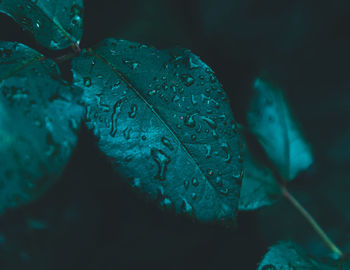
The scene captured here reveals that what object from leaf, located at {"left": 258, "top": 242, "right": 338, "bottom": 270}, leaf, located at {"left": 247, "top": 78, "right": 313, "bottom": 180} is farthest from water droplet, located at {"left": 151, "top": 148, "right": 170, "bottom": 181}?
leaf, located at {"left": 247, "top": 78, "right": 313, "bottom": 180}

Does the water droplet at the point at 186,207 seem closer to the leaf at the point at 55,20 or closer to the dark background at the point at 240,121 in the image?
the dark background at the point at 240,121

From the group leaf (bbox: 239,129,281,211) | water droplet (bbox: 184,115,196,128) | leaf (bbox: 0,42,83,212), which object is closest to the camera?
leaf (bbox: 0,42,83,212)

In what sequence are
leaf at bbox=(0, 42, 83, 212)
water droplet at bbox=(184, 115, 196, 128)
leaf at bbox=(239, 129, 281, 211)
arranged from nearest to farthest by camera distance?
1. leaf at bbox=(0, 42, 83, 212)
2. water droplet at bbox=(184, 115, 196, 128)
3. leaf at bbox=(239, 129, 281, 211)

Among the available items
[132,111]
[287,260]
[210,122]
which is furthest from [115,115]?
[287,260]

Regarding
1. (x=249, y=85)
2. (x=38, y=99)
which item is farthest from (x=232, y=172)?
(x=249, y=85)

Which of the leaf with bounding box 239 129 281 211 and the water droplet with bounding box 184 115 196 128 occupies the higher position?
the water droplet with bounding box 184 115 196 128

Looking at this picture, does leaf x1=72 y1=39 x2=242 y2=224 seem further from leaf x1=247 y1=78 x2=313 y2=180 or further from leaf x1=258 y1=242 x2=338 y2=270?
leaf x1=247 y1=78 x2=313 y2=180

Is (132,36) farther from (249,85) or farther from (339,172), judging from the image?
(339,172)
